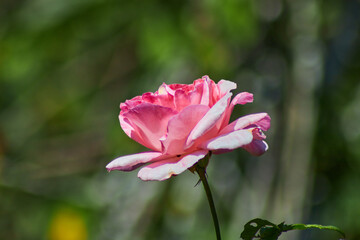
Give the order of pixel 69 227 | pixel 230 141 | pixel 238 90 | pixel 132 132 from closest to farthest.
Answer: pixel 230 141, pixel 132 132, pixel 238 90, pixel 69 227

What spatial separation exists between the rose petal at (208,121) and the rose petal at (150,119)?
46 mm

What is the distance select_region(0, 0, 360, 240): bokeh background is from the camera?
2.30 meters

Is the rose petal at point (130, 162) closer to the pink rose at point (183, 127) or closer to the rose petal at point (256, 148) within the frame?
the pink rose at point (183, 127)

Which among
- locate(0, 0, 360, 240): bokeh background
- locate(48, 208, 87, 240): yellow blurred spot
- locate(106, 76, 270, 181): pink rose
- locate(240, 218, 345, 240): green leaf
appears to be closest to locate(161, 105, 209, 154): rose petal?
locate(106, 76, 270, 181): pink rose

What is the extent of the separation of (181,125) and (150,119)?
39mm

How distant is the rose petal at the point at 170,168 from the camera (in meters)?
0.58

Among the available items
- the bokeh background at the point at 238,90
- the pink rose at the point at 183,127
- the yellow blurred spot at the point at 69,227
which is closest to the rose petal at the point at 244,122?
the pink rose at the point at 183,127

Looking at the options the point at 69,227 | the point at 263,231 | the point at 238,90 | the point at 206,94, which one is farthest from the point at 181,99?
the point at 69,227

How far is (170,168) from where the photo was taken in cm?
59

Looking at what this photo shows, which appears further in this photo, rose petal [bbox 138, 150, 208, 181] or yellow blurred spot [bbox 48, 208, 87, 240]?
yellow blurred spot [bbox 48, 208, 87, 240]

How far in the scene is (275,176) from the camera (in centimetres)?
230

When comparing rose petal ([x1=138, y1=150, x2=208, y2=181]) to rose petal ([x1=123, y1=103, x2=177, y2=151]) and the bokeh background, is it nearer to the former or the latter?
rose petal ([x1=123, y1=103, x2=177, y2=151])

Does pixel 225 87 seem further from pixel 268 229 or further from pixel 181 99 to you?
pixel 268 229

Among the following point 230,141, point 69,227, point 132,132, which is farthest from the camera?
point 69,227
